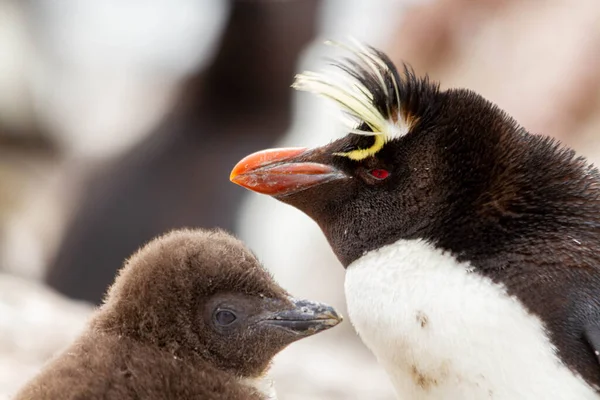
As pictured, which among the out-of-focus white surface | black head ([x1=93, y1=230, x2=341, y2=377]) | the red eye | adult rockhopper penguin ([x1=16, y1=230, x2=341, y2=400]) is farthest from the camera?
the out-of-focus white surface

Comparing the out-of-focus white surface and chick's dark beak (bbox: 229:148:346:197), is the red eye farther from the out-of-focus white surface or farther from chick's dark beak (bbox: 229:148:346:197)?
the out-of-focus white surface

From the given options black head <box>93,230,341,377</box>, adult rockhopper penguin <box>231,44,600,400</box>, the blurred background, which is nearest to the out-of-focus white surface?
the blurred background

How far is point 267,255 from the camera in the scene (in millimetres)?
4625

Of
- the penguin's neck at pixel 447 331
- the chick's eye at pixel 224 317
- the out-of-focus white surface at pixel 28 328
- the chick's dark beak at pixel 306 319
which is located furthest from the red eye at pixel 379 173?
the out-of-focus white surface at pixel 28 328

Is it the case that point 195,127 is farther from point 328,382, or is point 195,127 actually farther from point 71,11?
point 71,11

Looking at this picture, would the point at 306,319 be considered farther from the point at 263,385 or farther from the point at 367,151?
the point at 367,151

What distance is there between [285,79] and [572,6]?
7.01ft

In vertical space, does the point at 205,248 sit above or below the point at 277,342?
above

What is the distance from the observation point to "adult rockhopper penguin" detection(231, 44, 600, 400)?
4.50 feet

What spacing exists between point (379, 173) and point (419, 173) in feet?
0.27

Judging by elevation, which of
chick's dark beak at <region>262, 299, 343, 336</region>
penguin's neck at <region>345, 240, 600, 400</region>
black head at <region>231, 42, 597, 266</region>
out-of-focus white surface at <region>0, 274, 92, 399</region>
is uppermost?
out-of-focus white surface at <region>0, 274, 92, 399</region>

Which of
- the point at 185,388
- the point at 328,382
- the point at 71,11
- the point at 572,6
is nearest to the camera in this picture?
the point at 185,388

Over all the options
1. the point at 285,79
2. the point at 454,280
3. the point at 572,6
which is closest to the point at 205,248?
the point at 454,280

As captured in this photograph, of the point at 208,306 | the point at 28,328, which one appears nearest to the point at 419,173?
the point at 208,306
